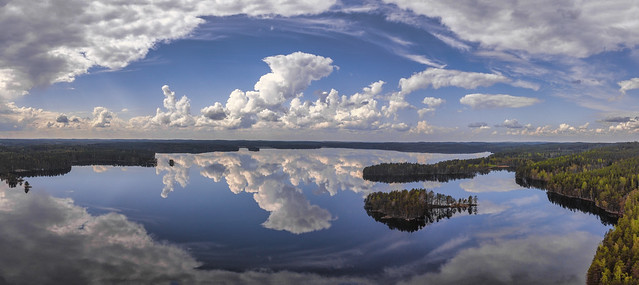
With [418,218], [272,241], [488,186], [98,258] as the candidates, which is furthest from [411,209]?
[488,186]

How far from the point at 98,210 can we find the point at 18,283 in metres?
58.9

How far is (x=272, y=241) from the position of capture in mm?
75500

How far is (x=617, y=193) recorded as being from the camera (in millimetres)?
133625

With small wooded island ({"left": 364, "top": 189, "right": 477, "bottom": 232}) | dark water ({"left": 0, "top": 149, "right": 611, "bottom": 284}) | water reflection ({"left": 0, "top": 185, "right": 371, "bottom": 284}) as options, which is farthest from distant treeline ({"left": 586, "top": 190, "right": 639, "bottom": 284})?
water reflection ({"left": 0, "top": 185, "right": 371, "bottom": 284})

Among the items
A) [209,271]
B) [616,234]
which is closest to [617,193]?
[616,234]

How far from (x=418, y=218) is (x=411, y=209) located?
359cm

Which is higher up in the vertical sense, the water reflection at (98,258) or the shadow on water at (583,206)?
the water reflection at (98,258)

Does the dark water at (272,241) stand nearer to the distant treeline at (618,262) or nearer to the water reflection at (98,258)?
the water reflection at (98,258)

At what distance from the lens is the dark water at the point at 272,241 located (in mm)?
58281

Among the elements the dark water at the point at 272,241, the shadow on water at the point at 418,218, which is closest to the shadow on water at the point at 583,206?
the dark water at the point at 272,241

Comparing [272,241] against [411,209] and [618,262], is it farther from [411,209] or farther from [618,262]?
[618,262]

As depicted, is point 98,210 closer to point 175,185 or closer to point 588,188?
point 175,185

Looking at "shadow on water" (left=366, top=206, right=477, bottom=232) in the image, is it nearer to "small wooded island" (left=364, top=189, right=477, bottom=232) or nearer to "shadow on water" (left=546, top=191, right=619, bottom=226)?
"small wooded island" (left=364, top=189, right=477, bottom=232)

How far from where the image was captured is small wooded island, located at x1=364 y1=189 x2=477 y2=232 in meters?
98.9
